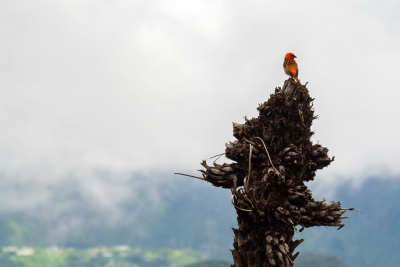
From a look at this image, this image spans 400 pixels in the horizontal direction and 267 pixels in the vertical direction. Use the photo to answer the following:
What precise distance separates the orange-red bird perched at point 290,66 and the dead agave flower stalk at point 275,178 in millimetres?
210

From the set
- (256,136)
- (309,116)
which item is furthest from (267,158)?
(309,116)

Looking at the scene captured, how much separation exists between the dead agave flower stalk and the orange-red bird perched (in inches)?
8.3

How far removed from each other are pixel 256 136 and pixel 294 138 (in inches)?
28.6

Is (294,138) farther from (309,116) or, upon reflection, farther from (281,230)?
(281,230)

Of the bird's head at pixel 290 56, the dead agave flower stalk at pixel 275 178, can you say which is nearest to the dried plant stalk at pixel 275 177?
the dead agave flower stalk at pixel 275 178

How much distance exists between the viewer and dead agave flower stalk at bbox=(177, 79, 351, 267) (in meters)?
11.2

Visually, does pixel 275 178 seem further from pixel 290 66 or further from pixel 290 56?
pixel 290 56

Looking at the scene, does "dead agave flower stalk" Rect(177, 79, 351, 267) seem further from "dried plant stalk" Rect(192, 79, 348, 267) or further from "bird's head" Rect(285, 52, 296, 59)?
"bird's head" Rect(285, 52, 296, 59)

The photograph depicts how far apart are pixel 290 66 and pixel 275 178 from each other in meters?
2.50

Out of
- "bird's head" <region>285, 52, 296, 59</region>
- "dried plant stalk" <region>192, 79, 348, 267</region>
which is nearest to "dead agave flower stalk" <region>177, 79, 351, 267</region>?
"dried plant stalk" <region>192, 79, 348, 267</region>

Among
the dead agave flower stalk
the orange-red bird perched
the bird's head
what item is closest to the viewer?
the dead agave flower stalk

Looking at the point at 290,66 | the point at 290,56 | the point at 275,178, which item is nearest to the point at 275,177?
the point at 275,178

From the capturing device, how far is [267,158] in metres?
11.8

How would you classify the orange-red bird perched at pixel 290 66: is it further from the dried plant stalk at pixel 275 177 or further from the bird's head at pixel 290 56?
the dried plant stalk at pixel 275 177
